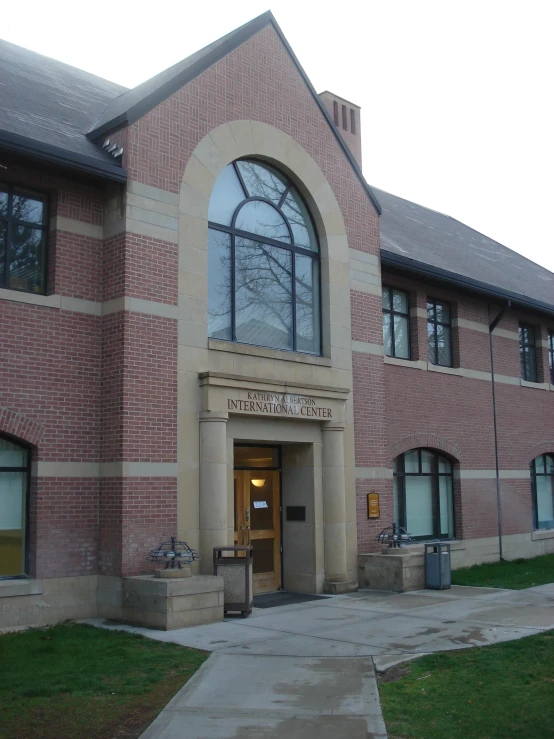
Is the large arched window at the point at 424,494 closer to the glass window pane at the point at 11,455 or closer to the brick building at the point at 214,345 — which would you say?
the brick building at the point at 214,345

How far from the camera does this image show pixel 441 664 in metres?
8.83

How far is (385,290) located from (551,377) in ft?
24.7

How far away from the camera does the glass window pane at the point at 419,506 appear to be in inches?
712

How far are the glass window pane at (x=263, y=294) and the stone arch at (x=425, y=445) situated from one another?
13.1 ft

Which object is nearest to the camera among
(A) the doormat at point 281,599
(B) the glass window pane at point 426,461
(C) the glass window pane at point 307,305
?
(A) the doormat at point 281,599

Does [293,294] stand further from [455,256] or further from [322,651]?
[455,256]

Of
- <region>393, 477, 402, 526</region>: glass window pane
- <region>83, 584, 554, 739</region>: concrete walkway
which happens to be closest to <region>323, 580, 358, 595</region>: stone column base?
<region>83, 584, 554, 739</region>: concrete walkway

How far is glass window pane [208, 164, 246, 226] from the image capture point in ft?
46.0

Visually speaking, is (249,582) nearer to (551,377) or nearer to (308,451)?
(308,451)

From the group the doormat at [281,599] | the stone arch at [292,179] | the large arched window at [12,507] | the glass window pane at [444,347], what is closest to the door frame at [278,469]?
the doormat at [281,599]

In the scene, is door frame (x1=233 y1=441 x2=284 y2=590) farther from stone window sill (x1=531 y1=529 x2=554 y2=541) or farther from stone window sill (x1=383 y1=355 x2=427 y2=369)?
stone window sill (x1=531 y1=529 x2=554 y2=541)

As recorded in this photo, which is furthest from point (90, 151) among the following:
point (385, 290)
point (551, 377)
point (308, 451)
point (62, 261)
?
point (551, 377)

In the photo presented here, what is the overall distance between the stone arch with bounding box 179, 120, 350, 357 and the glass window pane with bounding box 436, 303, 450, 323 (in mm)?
4302

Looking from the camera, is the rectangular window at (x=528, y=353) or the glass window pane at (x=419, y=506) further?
the rectangular window at (x=528, y=353)
